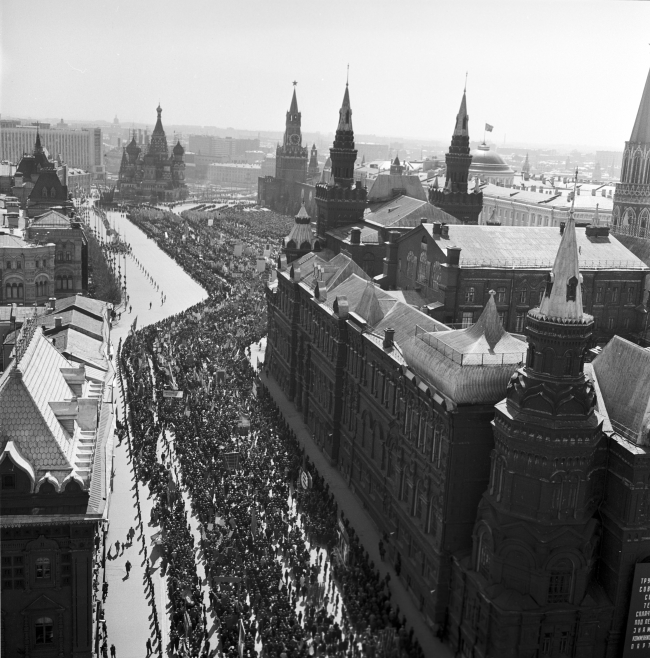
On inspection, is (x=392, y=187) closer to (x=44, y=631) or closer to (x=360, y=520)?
(x=360, y=520)

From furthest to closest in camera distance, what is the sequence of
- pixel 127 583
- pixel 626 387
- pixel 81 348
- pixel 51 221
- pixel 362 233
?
pixel 51 221, pixel 362 233, pixel 81 348, pixel 127 583, pixel 626 387

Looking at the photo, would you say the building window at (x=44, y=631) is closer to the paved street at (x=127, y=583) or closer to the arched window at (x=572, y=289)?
the paved street at (x=127, y=583)

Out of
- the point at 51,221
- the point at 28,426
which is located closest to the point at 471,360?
the point at 28,426

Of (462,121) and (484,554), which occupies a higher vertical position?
(462,121)

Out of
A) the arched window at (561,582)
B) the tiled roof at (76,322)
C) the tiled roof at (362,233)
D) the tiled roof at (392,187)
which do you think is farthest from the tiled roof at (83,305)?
the arched window at (561,582)

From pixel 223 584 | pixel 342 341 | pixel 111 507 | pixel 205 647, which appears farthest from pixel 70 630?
pixel 342 341

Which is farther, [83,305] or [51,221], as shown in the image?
[51,221]
